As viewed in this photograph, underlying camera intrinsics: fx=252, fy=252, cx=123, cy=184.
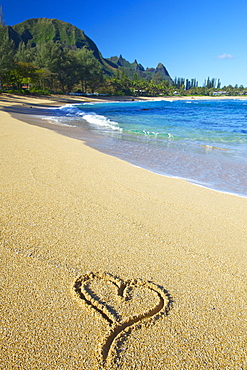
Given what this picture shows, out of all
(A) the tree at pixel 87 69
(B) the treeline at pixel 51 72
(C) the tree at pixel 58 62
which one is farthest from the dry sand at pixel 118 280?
(A) the tree at pixel 87 69

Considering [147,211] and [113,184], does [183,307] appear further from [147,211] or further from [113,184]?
[113,184]

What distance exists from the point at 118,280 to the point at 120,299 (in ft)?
0.68

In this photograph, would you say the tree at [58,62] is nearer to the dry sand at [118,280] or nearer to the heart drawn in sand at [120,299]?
the dry sand at [118,280]

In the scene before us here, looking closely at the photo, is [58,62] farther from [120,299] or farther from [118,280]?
[120,299]

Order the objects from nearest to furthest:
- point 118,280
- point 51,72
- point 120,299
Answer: point 120,299 < point 118,280 < point 51,72

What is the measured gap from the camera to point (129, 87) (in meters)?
128

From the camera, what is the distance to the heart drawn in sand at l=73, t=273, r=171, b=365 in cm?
179

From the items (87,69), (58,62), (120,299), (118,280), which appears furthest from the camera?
(87,69)

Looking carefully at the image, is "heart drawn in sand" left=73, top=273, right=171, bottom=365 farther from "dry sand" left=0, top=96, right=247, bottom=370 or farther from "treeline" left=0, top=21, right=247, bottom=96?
"treeline" left=0, top=21, right=247, bottom=96

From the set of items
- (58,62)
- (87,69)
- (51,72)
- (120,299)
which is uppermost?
(58,62)

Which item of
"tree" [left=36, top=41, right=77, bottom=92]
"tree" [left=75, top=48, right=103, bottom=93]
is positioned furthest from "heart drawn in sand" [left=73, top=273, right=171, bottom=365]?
"tree" [left=75, top=48, right=103, bottom=93]

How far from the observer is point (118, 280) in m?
2.20

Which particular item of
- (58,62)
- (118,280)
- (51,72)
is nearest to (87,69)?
(58,62)

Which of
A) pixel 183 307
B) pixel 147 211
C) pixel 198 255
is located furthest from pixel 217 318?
pixel 147 211
